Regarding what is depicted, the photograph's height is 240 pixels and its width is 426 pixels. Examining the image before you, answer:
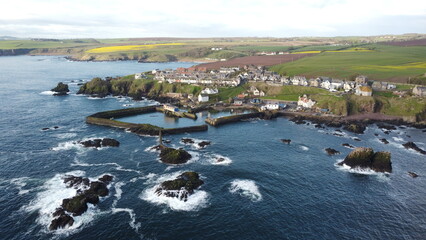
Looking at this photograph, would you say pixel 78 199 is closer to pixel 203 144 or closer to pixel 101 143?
pixel 101 143

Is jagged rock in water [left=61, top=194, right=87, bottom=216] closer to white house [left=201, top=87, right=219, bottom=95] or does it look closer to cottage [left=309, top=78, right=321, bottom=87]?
white house [left=201, top=87, right=219, bottom=95]

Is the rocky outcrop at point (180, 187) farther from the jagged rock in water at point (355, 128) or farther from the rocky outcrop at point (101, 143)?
the jagged rock in water at point (355, 128)

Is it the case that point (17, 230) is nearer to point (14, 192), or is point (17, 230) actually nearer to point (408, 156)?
point (14, 192)

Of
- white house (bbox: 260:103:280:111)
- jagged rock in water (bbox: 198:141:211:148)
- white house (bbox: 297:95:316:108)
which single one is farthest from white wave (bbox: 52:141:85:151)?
white house (bbox: 297:95:316:108)

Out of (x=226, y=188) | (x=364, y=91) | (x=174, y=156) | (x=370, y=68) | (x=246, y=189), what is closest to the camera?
(x=246, y=189)

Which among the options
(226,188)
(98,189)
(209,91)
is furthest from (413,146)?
(209,91)

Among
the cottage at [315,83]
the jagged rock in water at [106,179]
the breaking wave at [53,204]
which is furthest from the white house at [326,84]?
the breaking wave at [53,204]

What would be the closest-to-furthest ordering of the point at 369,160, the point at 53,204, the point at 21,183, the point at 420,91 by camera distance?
the point at 53,204, the point at 21,183, the point at 369,160, the point at 420,91
